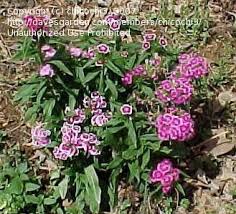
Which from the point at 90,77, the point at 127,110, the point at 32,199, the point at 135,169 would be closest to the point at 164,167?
the point at 135,169

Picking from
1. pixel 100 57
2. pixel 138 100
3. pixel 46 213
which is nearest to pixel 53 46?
pixel 100 57

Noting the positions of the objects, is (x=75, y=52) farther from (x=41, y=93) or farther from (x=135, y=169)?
(x=135, y=169)

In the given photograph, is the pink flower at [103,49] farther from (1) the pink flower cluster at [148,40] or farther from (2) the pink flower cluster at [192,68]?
(2) the pink flower cluster at [192,68]

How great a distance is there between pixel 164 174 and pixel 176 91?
382 millimetres

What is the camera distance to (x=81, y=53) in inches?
133

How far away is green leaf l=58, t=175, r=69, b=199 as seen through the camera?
345 cm

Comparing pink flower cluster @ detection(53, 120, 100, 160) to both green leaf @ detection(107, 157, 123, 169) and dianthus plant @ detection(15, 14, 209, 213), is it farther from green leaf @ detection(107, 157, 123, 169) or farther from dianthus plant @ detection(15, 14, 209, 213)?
green leaf @ detection(107, 157, 123, 169)

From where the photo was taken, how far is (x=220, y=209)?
11.6 ft

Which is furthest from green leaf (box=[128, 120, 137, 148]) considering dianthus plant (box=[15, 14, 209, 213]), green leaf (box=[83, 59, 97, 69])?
green leaf (box=[83, 59, 97, 69])

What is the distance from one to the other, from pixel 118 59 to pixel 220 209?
882mm

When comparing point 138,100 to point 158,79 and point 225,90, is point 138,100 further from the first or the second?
point 225,90

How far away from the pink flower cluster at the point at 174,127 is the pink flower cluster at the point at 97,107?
9.9 inches

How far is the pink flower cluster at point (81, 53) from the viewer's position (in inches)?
133

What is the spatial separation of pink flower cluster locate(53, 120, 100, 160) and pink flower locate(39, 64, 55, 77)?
0.25 meters
